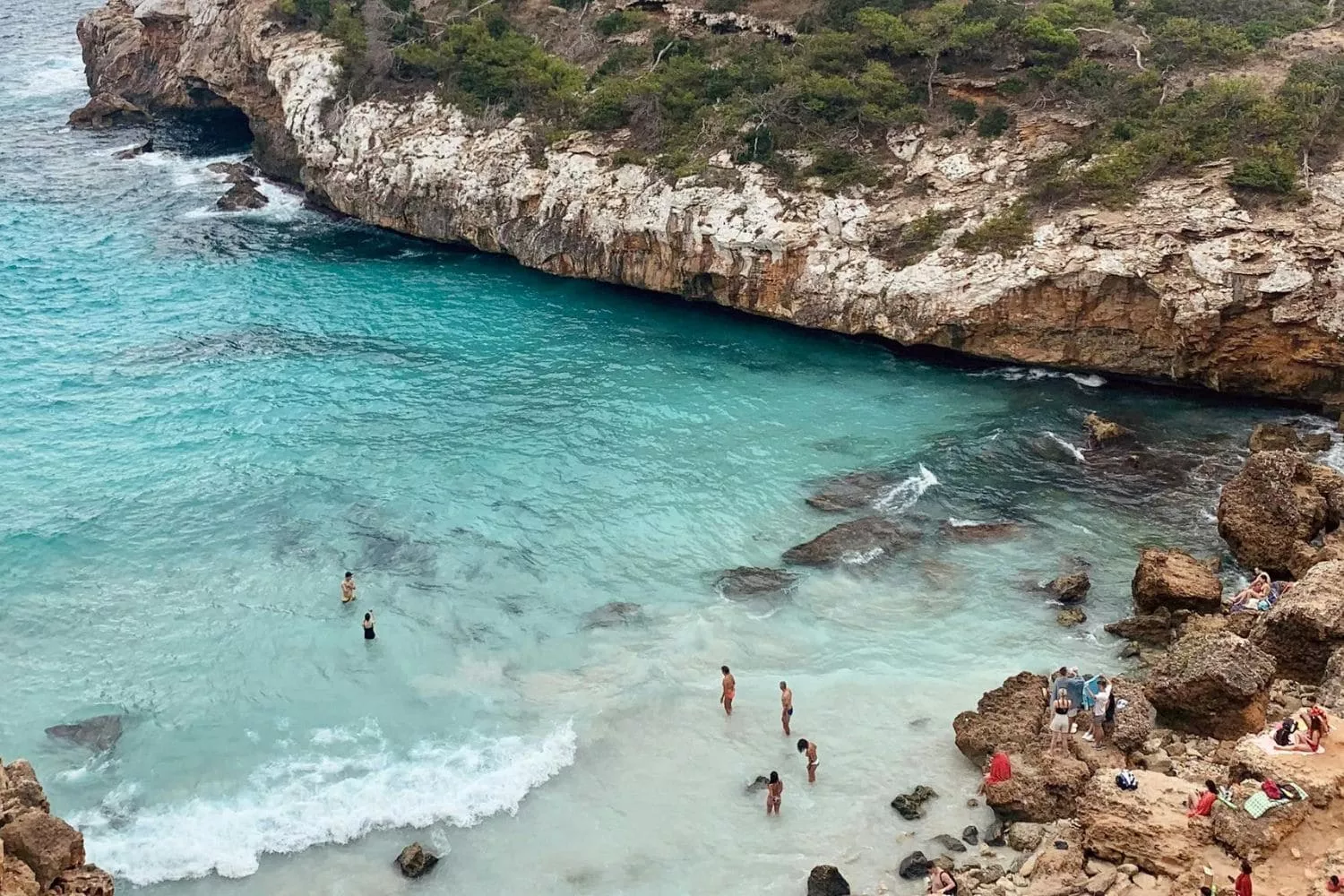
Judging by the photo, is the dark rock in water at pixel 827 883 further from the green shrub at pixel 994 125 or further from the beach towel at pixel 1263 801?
the green shrub at pixel 994 125

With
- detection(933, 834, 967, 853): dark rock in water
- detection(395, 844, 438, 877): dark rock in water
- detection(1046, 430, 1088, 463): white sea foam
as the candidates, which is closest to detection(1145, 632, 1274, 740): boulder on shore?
A: detection(933, 834, 967, 853): dark rock in water

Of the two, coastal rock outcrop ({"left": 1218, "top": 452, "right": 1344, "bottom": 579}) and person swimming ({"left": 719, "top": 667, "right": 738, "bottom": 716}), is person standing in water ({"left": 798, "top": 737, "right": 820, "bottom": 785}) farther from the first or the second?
coastal rock outcrop ({"left": 1218, "top": 452, "right": 1344, "bottom": 579})

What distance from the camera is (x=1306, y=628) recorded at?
23.6m

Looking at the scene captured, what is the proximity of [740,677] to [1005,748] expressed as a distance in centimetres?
620

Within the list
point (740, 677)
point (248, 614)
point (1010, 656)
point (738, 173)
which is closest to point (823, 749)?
point (740, 677)

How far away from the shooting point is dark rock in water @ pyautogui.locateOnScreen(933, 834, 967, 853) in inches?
818

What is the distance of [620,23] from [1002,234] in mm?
25824

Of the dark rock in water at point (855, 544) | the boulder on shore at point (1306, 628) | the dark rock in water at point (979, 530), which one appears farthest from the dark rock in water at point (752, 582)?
the boulder on shore at point (1306, 628)

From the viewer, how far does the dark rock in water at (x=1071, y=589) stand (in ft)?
91.1

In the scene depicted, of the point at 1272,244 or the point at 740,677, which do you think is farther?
the point at 1272,244

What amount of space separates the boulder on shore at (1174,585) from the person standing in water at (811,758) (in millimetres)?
9931

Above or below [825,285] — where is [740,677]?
below

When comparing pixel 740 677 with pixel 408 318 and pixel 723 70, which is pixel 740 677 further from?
pixel 723 70

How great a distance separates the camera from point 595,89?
50.3 meters
